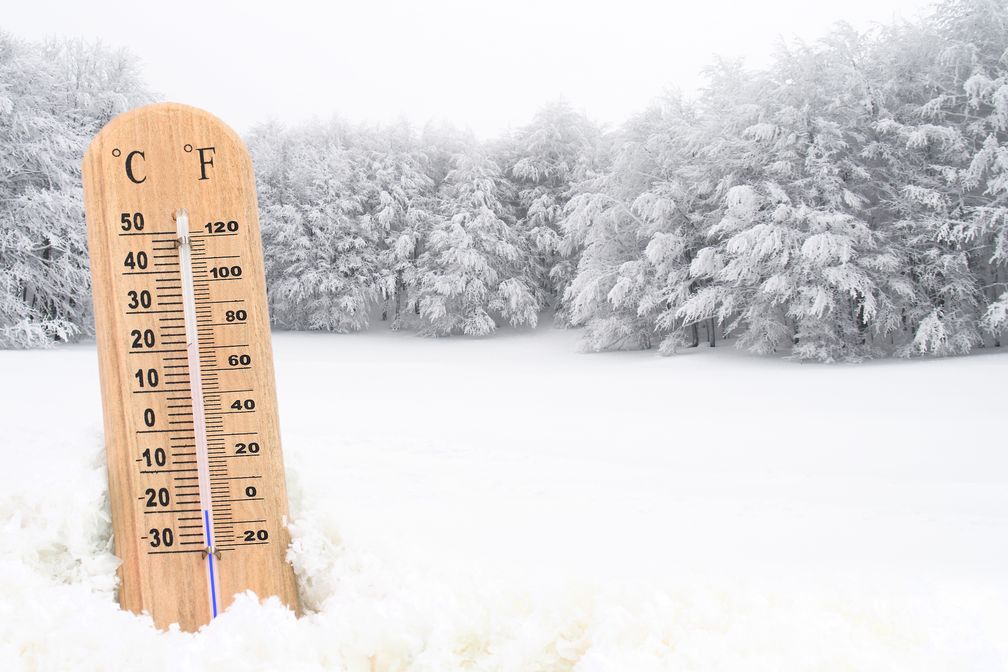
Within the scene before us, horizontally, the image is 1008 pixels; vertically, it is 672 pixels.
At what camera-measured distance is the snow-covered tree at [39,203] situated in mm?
14047

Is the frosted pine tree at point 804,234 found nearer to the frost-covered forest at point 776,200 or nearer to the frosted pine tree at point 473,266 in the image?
the frost-covered forest at point 776,200

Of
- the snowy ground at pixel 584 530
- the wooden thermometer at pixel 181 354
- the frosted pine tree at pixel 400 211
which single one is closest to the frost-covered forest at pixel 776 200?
the frosted pine tree at pixel 400 211

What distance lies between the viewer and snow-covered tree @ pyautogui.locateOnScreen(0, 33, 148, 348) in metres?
14.0

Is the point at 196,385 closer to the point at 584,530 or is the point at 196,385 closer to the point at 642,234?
the point at 584,530

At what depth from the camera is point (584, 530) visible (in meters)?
3.39

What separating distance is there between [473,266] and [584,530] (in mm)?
17316

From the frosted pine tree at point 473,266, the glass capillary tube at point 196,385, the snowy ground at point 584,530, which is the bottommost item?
the snowy ground at point 584,530

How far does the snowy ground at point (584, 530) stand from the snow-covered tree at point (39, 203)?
4.25m

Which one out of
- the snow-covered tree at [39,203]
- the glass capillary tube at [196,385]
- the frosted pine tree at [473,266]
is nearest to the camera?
the glass capillary tube at [196,385]

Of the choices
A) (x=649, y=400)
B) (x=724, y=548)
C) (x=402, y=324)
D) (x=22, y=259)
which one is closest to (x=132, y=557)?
(x=724, y=548)

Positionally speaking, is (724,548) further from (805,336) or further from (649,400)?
(805,336)

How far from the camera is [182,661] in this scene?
1306 mm

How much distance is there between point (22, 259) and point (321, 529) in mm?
16589

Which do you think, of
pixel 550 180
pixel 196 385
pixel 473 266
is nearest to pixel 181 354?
pixel 196 385
